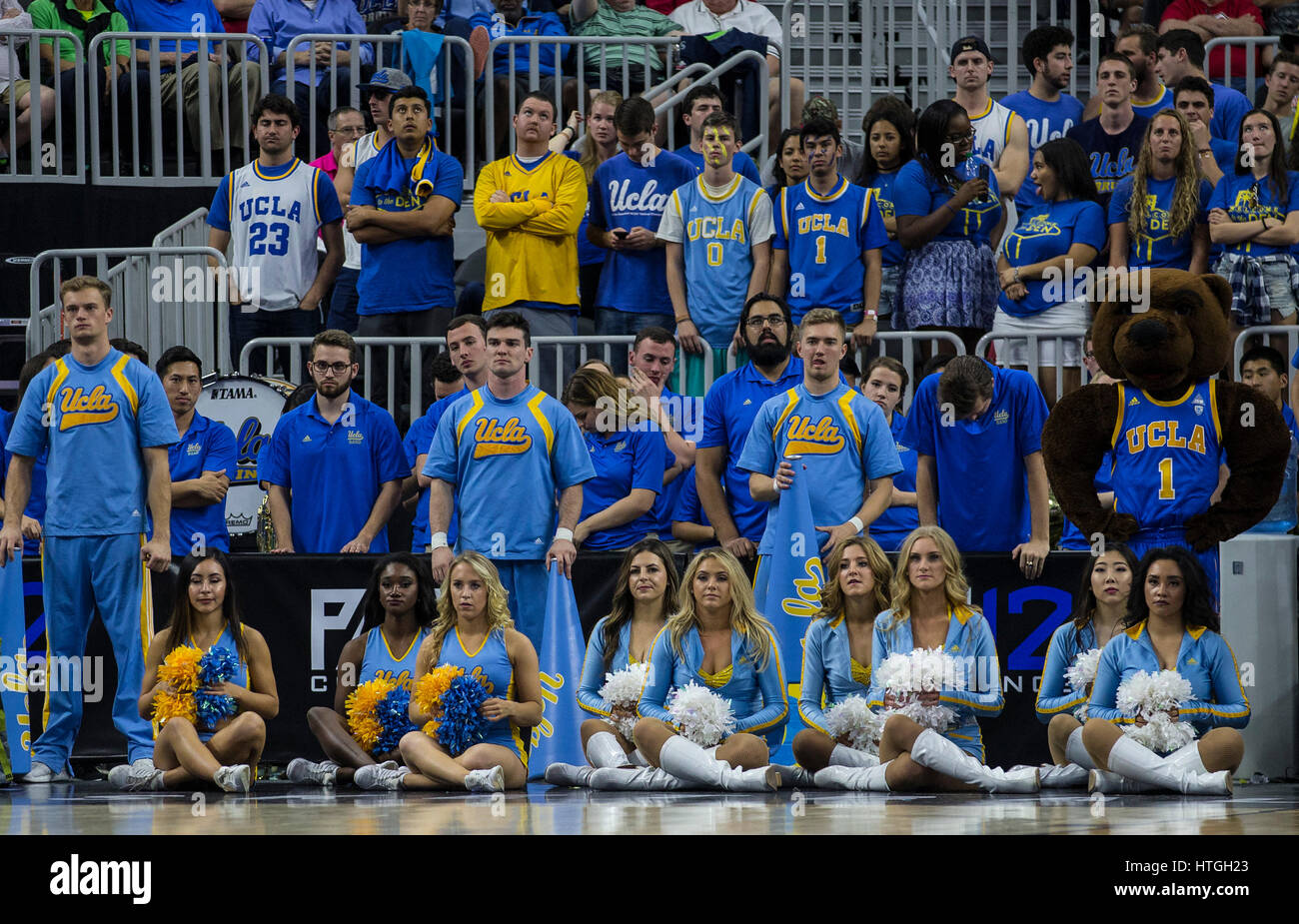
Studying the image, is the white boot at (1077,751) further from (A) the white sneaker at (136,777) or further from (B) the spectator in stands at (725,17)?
(B) the spectator in stands at (725,17)

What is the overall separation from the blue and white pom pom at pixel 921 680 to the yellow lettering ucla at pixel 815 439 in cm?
Answer: 136

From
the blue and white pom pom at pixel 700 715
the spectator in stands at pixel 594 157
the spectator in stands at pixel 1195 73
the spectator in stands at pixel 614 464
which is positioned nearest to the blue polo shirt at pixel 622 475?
the spectator in stands at pixel 614 464

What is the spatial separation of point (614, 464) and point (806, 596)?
1532 millimetres

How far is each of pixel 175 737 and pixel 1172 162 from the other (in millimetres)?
7212

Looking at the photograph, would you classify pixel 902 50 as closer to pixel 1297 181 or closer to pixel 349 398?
pixel 1297 181

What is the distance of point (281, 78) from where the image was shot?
49.8 feet

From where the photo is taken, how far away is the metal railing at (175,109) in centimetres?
1471

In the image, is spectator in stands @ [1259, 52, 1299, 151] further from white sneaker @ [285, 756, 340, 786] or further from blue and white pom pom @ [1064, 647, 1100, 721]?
white sneaker @ [285, 756, 340, 786]

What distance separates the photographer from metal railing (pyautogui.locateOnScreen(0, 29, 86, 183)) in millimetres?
14578

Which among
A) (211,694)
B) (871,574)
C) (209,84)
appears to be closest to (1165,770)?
(871,574)

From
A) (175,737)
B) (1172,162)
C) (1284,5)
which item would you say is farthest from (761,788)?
(1284,5)

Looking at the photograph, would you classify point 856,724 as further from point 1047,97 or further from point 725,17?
point 725,17

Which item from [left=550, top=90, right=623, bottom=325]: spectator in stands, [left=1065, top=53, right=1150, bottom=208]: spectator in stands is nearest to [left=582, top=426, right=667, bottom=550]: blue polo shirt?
[left=550, top=90, right=623, bottom=325]: spectator in stands

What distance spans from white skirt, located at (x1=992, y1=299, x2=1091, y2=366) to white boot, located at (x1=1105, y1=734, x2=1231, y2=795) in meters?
3.41
